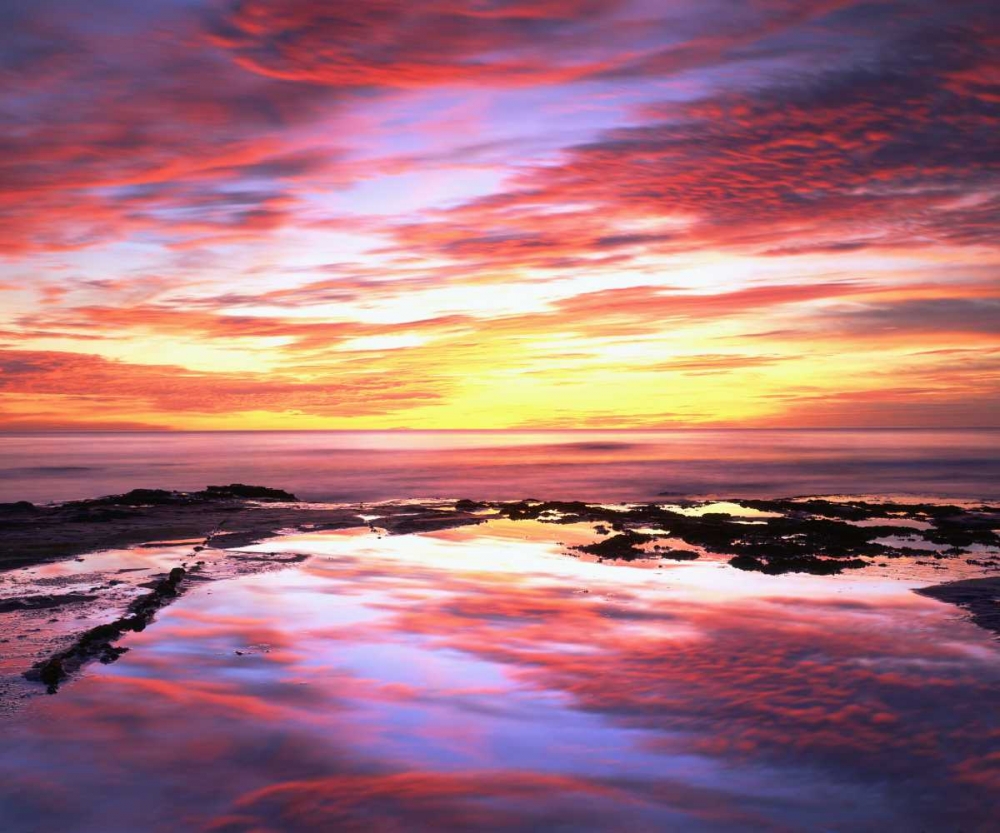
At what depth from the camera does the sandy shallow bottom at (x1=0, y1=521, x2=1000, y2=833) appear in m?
6.76

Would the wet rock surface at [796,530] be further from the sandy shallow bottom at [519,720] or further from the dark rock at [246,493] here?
the dark rock at [246,493]

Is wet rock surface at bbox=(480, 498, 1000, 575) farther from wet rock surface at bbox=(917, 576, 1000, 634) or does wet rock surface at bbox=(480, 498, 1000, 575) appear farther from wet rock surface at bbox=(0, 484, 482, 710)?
wet rock surface at bbox=(0, 484, 482, 710)

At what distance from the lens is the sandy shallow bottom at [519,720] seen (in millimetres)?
6758

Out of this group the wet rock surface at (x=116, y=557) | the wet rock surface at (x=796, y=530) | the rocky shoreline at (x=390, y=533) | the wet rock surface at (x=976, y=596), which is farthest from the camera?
the wet rock surface at (x=796, y=530)

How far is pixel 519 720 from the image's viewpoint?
8664 millimetres

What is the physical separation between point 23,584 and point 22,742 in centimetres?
826

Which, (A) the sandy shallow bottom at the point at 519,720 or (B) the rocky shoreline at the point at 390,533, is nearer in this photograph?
(A) the sandy shallow bottom at the point at 519,720

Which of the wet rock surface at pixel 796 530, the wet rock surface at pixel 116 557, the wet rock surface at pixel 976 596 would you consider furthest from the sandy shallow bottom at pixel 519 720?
the wet rock surface at pixel 796 530

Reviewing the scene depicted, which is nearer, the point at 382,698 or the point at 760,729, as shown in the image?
the point at 760,729

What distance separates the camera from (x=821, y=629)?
12.4 meters

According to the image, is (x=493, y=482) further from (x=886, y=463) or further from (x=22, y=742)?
(x=22, y=742)

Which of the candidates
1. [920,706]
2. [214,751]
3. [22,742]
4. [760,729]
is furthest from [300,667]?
[920,706]

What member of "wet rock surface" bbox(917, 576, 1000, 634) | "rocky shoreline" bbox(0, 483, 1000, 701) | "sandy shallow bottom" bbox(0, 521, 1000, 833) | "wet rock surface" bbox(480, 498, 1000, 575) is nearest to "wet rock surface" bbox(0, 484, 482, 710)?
"rocky shoreline" bbox(0, 483, 1000, 701)

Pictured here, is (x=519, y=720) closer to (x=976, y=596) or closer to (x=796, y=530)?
(x=976, y=596)
